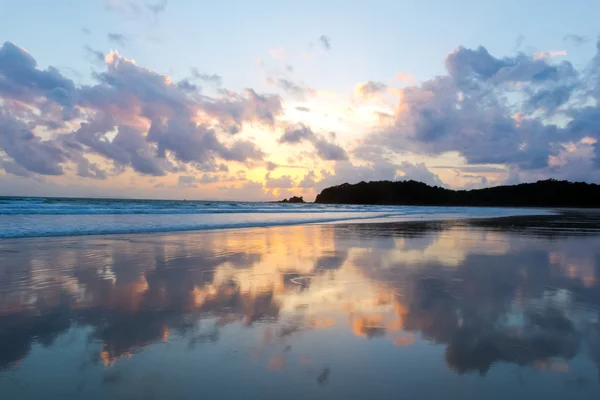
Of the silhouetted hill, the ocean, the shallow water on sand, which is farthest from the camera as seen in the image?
the silhouetted hill

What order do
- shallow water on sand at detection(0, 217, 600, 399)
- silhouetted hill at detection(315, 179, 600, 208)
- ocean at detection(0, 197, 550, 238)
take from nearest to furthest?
shallow water on sand at detection(0, 217, 600, 399)
ocean at detection(0, 197, 550, 238)
silhouetted hill at detection(315, 179, 600, 208)

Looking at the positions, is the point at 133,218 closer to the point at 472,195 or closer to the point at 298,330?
the point at 298,330

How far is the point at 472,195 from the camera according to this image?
148 m

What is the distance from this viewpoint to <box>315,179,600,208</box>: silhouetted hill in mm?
127750

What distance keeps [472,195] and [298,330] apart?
159 m

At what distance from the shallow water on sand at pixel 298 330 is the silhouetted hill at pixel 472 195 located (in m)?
137

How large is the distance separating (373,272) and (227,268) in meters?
3.04

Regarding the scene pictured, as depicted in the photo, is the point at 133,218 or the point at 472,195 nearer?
the point at 133,218

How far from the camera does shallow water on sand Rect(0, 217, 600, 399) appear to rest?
306 centimetres

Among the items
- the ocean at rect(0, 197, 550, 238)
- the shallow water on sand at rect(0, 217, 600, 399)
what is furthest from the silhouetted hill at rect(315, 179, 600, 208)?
the shallow water on sand at rect(0, 217, 600, 399)

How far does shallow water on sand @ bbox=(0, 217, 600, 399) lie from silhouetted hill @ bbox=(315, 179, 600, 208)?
13721 centimetres

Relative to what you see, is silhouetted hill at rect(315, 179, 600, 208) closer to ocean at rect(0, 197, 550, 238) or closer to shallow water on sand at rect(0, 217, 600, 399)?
ocean at rect(0, 197, 550, 238)

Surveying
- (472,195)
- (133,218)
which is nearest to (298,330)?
(133,218)

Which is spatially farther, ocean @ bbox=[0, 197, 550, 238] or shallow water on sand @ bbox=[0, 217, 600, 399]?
ocean @ bbox=[0, 197, 550, 238]
